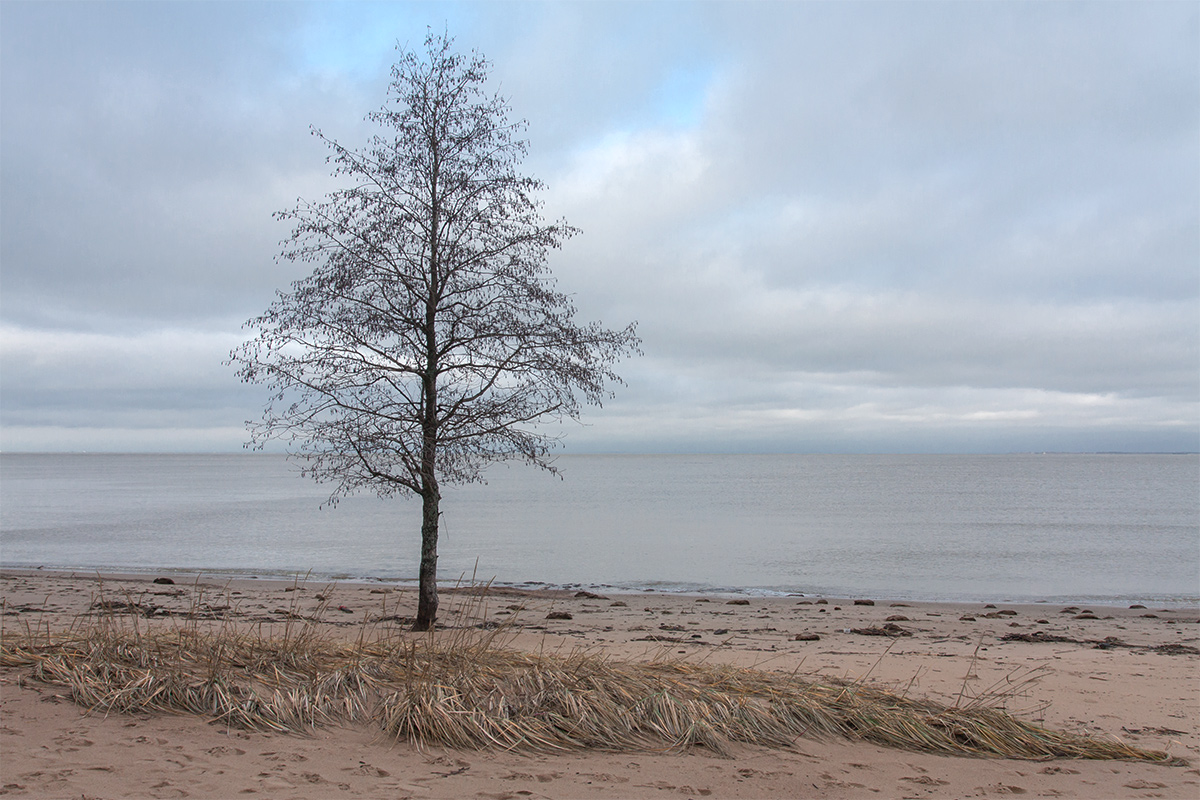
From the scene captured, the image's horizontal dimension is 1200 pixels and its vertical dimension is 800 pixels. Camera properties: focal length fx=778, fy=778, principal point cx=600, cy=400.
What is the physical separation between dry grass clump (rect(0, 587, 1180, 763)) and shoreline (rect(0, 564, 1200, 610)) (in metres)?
12.2

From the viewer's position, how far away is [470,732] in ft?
17.1

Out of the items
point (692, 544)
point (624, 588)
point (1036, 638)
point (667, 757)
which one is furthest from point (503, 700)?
point (692, 544)

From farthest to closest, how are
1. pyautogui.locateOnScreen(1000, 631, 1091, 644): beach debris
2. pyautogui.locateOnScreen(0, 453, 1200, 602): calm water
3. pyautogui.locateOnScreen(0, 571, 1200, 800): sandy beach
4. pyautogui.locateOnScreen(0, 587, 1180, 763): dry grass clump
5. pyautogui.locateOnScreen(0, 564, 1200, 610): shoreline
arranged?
pyautogui.locateOnScreen(0, 453, 1200, 602): calm water
pyautogui.locateOnScreen(0, 564, 1200, 610): shoreline
pyautogui.locateOnScreen(1000, 631, 1091, 644): beach debris
pyautogui.locateOnScreen(0, 587, 1180, 763): dry grass clump
pyautogui.locateOnScreen(0, 571, 1200, 800): sandy beach

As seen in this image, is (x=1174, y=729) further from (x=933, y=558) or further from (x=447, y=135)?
(x=933, y=558)

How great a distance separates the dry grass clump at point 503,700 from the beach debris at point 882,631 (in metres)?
6.81

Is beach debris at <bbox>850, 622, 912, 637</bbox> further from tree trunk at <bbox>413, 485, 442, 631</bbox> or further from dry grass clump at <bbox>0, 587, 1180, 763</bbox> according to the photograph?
tree trunk at <bbox>413, 485, 442, 631</bbox>

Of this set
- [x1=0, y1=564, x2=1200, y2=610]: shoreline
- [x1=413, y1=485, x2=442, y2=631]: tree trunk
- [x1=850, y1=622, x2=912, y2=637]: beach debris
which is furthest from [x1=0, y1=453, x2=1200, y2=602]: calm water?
[x1=850, y1=622, x2=912, y2=637]: beach debris

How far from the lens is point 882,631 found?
42.9ft

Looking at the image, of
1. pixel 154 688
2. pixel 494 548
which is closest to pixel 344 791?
pixel 154 688

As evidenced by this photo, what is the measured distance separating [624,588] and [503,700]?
16130mm

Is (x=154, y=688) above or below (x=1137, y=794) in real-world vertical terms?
above

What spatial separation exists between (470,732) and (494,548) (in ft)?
88.2

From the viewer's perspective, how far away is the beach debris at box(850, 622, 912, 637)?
42.2ft

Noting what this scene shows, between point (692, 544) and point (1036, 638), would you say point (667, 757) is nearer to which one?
point (1036, 638)
